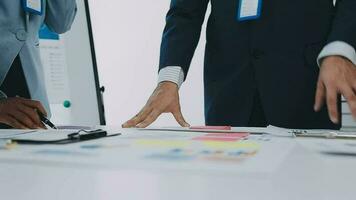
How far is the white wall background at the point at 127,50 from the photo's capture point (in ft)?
11.6

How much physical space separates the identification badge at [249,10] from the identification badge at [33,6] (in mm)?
660

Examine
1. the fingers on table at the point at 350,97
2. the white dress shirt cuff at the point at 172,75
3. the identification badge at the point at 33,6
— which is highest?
the identification badge at the point at 33,6

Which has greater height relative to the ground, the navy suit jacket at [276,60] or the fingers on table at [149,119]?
the navy suit jacket at [276,60]

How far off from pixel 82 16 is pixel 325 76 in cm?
300

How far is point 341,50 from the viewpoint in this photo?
0.85 m

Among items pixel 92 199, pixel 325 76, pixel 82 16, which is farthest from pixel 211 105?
pixel 82 16

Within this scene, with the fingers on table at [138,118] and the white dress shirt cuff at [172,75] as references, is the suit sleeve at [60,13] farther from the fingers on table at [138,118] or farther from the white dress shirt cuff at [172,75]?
the fingers on table at [138,118]

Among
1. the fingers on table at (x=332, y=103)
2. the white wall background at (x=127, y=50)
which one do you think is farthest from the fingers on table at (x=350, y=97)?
the white wall background at (x=127, y=50)

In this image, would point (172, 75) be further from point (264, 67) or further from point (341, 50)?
point (341, 50)

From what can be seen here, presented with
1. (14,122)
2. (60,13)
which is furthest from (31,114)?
(60,13)

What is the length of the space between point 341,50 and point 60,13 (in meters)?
0.99

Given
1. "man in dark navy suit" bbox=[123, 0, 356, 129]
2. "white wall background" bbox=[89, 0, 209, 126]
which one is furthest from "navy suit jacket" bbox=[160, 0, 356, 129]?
"white wall background" bbox=[89, 0, 209, 126]

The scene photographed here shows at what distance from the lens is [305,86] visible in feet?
3.43

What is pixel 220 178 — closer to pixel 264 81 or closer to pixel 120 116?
pixel 264 81
